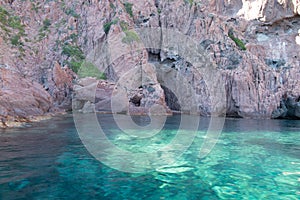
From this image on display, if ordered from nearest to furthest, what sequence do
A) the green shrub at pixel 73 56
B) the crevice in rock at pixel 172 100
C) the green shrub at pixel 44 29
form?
1. the green shrub at pixel 73 56
2. the crevice in rock at pixel 172 100
3. the green shrub at pixel 44 29

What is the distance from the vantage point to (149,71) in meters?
33.9

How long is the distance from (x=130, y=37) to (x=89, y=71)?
7.67m

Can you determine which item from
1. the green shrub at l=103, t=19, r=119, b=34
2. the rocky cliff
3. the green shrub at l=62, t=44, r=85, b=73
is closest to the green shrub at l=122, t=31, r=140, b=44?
the rocky cliff

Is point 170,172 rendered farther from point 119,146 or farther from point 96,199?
point 119,146

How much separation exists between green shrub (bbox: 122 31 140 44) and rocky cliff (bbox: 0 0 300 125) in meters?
0.15

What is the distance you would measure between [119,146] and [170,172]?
4061 mm

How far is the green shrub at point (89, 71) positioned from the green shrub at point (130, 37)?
5655 millimetres

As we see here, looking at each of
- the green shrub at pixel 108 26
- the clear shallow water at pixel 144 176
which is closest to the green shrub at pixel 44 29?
the green shrub at pixel 108 26

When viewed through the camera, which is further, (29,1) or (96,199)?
(29,1)

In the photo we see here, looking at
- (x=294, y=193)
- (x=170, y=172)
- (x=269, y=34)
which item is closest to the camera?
(x=294, y=193)

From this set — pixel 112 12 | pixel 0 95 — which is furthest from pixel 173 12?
pixel 0 95

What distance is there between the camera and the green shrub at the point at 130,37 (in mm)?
36638

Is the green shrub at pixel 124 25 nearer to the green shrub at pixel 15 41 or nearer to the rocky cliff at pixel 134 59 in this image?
the rocky cliff at pixel 134 59

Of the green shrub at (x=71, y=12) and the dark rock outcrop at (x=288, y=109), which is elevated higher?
the green shrub at (x=71, y=12)
